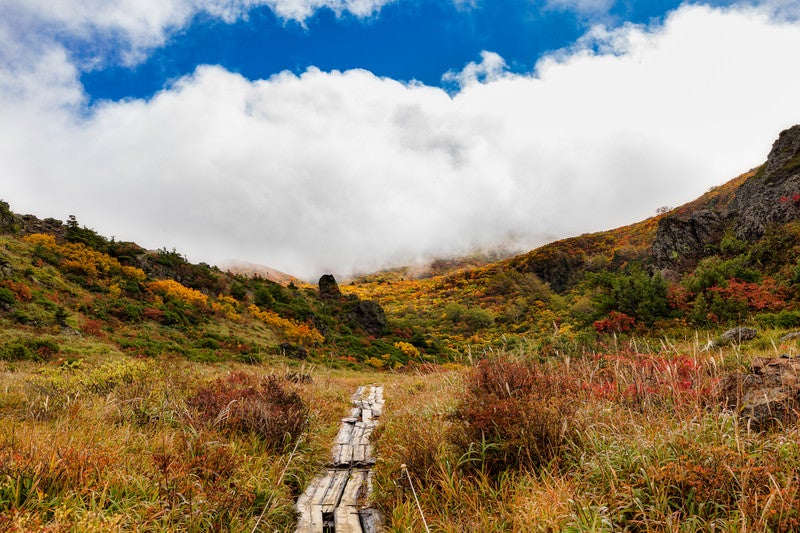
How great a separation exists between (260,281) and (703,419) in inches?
1448

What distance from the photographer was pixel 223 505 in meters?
3.25

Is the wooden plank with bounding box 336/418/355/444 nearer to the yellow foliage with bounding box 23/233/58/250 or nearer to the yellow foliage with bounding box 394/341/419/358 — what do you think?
the yellow foliage with bounding box 394/341/419/358

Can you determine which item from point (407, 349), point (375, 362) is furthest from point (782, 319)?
point (407, 349)

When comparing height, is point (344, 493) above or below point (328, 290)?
below

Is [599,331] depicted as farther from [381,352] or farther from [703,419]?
[381,352]

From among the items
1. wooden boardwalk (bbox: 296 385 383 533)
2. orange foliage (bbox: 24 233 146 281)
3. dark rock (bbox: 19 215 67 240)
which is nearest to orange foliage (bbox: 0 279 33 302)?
orange foliage (bbox: 24 233 146 281)

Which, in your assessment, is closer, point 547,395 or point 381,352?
point 547,395

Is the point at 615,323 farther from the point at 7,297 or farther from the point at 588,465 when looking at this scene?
the point at 7,297

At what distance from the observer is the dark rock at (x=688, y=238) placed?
92.8 ft

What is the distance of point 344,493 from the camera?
4.27m

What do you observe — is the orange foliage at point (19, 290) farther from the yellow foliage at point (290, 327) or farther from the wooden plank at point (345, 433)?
the wooden plank at point (345, 433)

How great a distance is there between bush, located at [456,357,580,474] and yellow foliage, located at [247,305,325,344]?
23754 mm

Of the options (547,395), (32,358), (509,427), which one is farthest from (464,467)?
(32,358)

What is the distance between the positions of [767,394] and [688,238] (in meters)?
32.3
